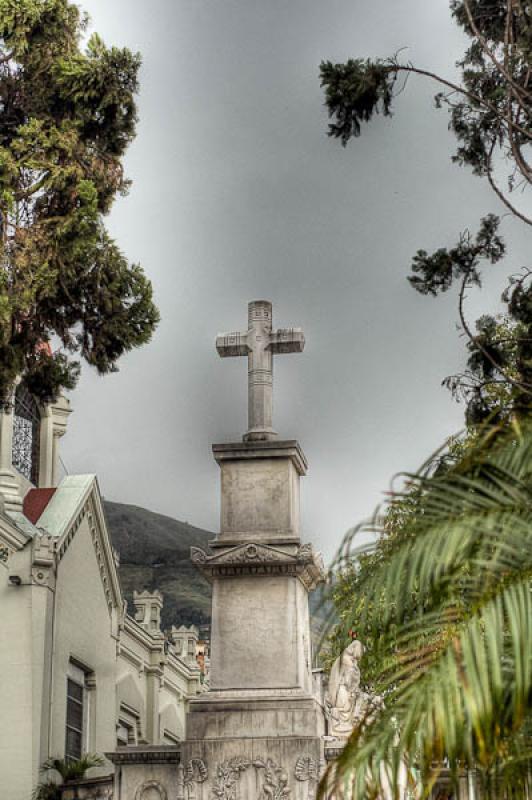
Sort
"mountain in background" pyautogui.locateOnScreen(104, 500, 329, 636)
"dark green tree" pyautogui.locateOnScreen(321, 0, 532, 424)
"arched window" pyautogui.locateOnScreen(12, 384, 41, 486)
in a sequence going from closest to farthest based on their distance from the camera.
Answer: "dark green tree" pyautogui.locateOnScreen(321, 0, 532, 424), "arched window" pyautogui.locateOnScreen(12, 384, 41, 486), "mountain in background" pyautogui.locateOnScreen(104, 500, 329, 636)

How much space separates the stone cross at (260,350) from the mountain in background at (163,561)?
185 feet

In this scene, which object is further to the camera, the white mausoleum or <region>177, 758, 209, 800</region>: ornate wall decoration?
the white mausoleum

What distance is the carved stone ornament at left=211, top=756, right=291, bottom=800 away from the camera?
52.9 ft

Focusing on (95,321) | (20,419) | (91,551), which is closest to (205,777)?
(95,321)

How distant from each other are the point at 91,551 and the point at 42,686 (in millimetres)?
4310

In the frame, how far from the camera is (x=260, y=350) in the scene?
18.6 metres

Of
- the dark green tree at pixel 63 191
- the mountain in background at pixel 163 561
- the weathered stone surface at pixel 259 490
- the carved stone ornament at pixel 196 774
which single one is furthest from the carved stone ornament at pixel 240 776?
the mountain in background at pixel 163 561

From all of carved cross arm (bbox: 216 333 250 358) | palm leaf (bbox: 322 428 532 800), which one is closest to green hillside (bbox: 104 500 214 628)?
carved cross arm (bbox: 216 333 250 358)

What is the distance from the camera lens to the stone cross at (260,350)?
1839 centimetres

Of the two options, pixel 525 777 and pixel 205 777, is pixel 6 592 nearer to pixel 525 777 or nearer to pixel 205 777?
pixel 205 777

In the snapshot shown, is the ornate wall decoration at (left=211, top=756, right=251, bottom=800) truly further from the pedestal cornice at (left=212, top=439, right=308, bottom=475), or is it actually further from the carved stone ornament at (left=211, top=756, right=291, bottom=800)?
the pedestal cornice at (left=212, top=439, right=308, bottom=475)

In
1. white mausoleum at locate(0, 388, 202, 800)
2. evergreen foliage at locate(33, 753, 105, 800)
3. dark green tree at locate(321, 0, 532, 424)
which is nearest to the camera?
dark green tree at locate(321, 0, 532, 424)

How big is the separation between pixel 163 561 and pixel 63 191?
102461mm

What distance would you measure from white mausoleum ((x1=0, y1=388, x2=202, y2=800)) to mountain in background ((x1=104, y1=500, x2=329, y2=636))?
44042mm
